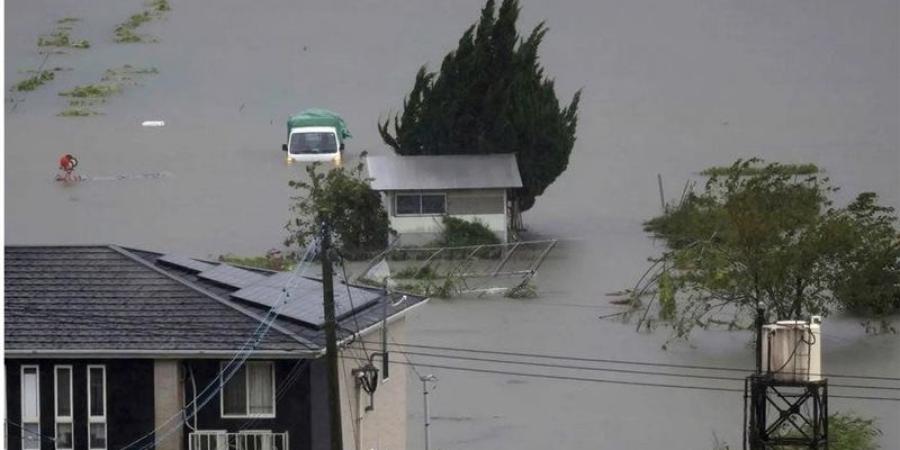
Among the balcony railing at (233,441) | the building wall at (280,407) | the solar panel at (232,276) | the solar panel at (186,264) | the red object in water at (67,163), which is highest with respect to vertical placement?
the red object in water at (67,163)

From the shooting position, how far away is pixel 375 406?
373 inches

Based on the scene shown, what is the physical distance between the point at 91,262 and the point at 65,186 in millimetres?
13402

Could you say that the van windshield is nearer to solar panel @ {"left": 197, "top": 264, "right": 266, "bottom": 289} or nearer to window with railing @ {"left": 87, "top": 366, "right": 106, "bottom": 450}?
solar panel @ {"left": 197, "top": 264, "right": 266, "bottom": 289}

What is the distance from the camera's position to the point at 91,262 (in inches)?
372

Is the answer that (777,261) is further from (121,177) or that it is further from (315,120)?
(121,177)

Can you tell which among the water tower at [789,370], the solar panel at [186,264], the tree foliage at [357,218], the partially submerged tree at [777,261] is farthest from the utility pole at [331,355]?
the tree foliage at [357,218]

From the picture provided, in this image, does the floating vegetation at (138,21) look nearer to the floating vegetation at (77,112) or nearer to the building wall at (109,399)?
the floating vegetation at (77,112)

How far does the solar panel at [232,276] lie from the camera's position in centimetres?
957

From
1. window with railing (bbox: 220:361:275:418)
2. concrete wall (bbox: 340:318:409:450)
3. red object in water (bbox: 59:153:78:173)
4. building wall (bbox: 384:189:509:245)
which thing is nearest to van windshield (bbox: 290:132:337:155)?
red object in water (bbox: 59:153:78:173)

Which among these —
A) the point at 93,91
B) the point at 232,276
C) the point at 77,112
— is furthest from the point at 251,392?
the point at 93,91

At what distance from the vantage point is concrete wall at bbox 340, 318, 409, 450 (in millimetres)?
8961

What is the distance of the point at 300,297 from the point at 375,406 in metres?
0.70

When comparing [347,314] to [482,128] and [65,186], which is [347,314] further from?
[65,186]

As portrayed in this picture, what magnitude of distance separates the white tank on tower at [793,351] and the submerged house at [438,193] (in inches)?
428
